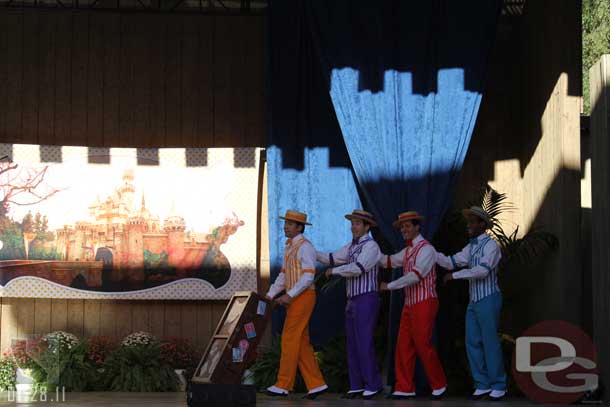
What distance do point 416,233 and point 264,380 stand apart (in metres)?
2.25

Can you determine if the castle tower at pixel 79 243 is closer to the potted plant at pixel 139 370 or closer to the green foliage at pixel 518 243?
the potted plant at pixel 139 370

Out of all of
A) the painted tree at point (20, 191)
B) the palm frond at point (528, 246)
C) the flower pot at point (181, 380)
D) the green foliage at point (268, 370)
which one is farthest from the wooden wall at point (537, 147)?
the painted tree at point (20, 191)

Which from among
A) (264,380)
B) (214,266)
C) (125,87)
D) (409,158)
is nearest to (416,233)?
(409,158)

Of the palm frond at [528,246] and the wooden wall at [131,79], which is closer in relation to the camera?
the palm frond at [528,246]

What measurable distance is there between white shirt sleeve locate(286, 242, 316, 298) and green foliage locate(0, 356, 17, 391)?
353cm

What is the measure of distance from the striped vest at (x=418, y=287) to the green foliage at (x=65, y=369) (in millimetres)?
3399

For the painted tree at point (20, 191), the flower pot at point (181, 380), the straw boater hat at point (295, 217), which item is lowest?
the flower pot at point (181, 380)

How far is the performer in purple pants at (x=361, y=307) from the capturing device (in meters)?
9.41

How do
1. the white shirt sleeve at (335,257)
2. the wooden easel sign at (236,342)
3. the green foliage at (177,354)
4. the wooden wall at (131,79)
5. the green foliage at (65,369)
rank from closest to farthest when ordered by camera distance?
the wooden easel sign at (236,342), the white shirt sleeve at (335,257), the green foliage at (65,369), the green foliage at (177,354), the wooden wall at (131,79)

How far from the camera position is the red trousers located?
917 cm

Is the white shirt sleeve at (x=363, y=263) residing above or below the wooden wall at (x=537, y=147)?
below

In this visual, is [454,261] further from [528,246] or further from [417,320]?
[528,246]

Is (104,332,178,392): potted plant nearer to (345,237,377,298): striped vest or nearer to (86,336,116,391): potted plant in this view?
(86,336,116,391): potted plant

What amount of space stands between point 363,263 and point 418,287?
52 centimetres
